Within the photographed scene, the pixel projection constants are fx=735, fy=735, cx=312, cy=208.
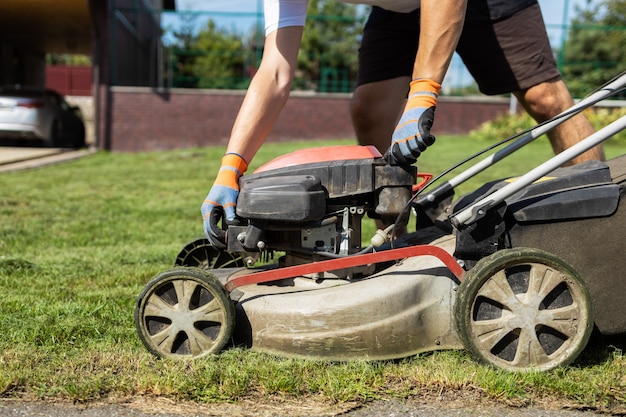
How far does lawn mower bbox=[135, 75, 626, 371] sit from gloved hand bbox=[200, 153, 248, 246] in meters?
0.04

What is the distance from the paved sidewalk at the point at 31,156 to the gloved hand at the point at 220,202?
7.57 m

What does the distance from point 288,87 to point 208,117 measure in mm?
12396

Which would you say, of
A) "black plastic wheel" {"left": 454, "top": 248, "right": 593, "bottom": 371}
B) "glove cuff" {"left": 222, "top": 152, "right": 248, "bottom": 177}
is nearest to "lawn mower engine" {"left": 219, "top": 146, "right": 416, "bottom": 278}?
"glove cuff" {"left": 222, "top": 152, "right": 248, "bottom": 177}

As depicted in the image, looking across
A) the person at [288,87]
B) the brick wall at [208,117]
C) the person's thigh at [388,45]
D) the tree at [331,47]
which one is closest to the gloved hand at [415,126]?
the person at [288,87]

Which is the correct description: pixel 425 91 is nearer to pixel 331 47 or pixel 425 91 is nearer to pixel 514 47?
pixel 514 47

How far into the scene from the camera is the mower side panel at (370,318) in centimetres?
219

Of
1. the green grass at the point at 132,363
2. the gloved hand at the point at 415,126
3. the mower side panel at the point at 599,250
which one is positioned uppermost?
the gloved hand at the point at 415,126

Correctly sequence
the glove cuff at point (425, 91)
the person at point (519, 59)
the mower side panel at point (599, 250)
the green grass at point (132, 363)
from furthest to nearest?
the person at point (519, 59) → the glove cuff at point (425, 91) → the mower side panel at point (599, 250) → the green grass at point (132, 363)

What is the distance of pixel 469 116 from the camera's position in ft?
51.5

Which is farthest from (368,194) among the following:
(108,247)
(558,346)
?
(108,247)

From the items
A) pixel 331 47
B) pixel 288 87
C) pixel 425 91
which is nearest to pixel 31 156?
pixel 288 87

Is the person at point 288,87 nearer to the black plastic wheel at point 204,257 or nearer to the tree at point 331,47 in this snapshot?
the black plastic wheel at point 204,257

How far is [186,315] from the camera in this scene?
2244 mm

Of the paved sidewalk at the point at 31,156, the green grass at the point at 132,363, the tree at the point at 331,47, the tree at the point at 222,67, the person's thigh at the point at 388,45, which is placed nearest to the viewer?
the green grass at the point at 132,363
